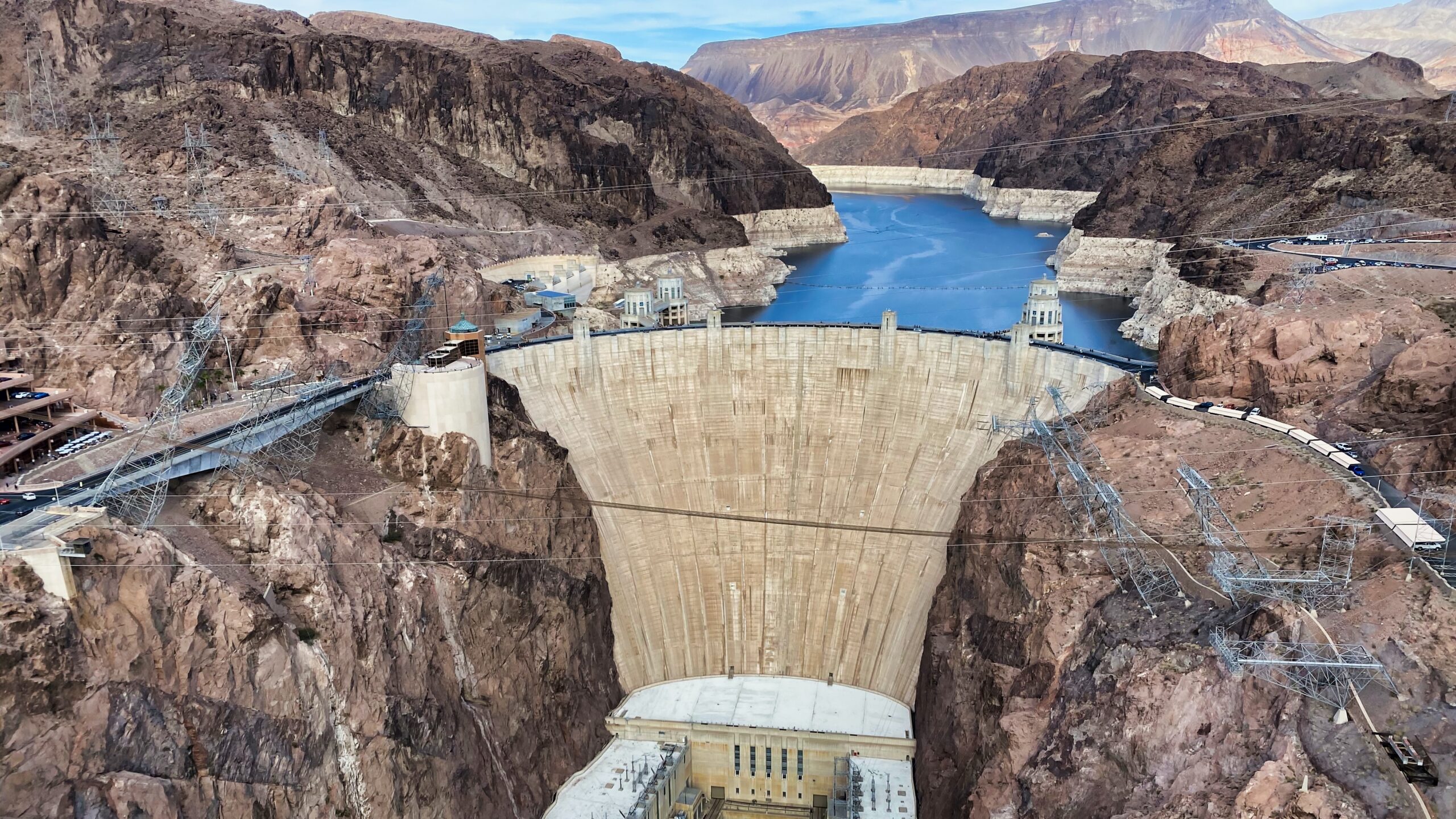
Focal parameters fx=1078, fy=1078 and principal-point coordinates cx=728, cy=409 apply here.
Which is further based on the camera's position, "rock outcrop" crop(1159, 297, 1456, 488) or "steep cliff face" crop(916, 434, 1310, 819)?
"rock outcrop" crop(1159, 297, 1456, 488)

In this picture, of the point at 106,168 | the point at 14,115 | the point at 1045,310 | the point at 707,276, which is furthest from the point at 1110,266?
the point at 14,115

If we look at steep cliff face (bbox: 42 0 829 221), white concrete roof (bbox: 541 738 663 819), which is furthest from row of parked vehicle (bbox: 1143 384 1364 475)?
steep cliff face (bbox: 42 0 829 221)

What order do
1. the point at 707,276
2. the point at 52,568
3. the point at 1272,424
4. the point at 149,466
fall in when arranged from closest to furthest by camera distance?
the point at 52,568 < the point at 149,466 < the point at 1272,424 < the point at 707,276

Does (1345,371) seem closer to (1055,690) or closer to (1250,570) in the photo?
(1250,570)

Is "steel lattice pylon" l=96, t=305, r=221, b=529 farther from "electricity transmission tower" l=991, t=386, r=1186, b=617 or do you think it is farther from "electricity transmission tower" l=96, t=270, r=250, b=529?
"electricity transmission tower" l=991, t=386, r=1186, b=617

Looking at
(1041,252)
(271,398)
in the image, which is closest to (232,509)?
(271,398)

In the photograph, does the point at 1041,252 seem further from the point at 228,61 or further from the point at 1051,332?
the point at 228,61
